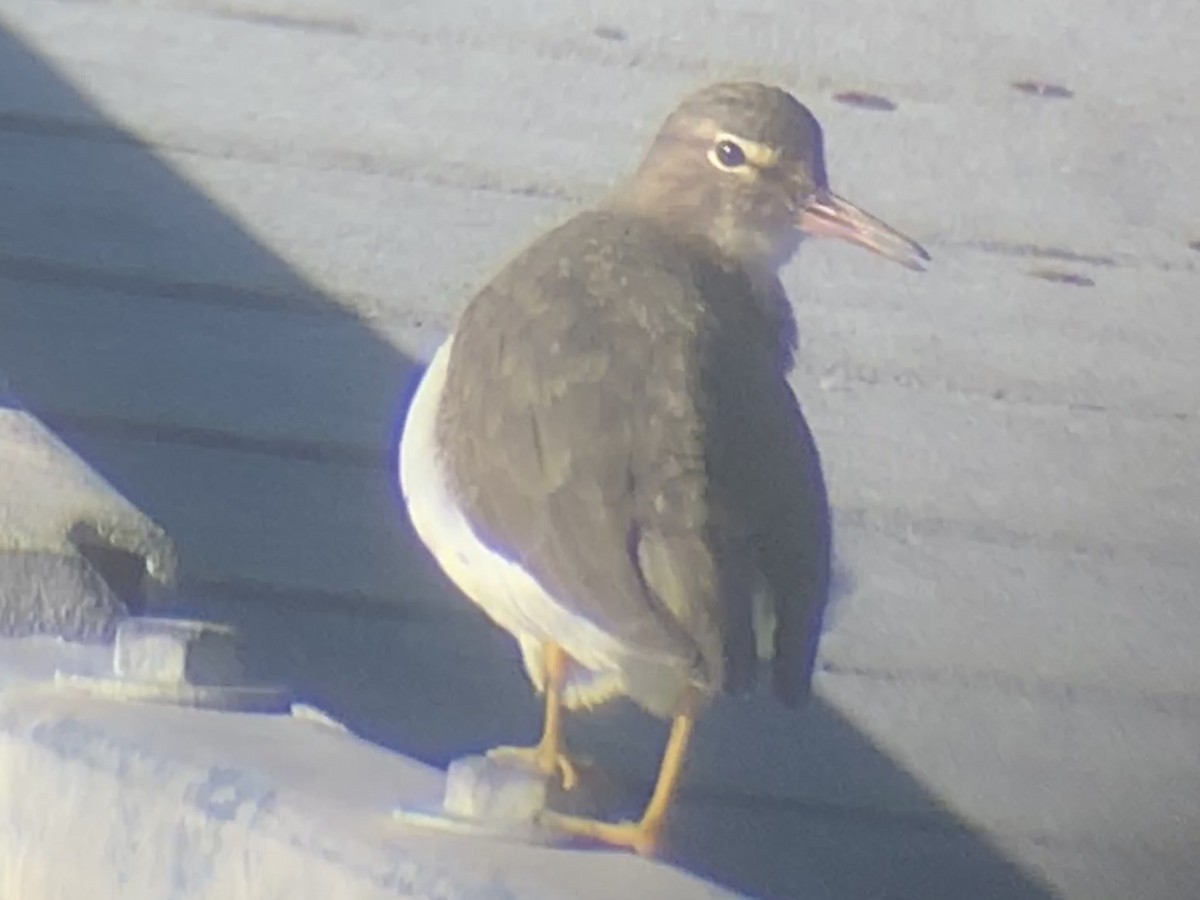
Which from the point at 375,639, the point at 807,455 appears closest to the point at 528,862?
the point at 807,455

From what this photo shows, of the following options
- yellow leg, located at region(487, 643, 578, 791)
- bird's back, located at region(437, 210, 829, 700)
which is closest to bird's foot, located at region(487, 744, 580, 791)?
yellow leg, located at region(487, 643, 578, 791)

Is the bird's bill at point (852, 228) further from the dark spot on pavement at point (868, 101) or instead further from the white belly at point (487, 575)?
the dark spot on pavement at point (868, 101)

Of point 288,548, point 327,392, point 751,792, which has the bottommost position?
point 751,792

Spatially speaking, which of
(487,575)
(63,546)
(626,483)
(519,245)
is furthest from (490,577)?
(519,245)

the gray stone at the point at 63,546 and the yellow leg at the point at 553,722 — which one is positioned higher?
the gray stone at the point at 63,546

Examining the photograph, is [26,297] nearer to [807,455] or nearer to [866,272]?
[866,272]

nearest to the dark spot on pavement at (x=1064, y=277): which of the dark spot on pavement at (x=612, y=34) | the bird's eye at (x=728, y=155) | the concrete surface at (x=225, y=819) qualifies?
the dark spot on pavement at (x=612, y=34)

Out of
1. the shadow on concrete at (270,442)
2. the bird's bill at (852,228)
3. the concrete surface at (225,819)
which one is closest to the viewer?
the concrete surface at (225,819)
